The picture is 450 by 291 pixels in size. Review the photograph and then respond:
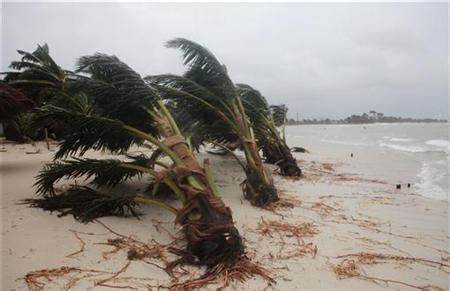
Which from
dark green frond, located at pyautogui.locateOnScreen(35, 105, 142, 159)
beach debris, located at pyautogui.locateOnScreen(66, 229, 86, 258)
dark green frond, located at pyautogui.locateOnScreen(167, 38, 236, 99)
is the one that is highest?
dark green frond, located at pyautogui.locateOnScreen(167, 38, 236, 99)

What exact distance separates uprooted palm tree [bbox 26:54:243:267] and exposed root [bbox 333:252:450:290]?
1.08 m

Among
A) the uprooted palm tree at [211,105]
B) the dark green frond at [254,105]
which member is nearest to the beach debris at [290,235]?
the uprooted palm tree at [211,105]

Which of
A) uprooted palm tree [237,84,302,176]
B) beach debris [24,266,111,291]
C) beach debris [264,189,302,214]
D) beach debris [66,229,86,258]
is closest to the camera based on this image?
beach debris [24,266,111,291]

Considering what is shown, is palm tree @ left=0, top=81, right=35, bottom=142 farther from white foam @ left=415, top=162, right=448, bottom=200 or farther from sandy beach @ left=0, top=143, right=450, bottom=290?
white foam @ left=415, top=162, right=448, bottom=200

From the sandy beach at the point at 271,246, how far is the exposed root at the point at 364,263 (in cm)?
1

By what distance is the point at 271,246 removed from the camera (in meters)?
4.01

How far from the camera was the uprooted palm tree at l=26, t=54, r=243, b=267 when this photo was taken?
3.55 m

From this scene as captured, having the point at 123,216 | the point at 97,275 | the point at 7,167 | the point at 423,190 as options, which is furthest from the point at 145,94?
the point at 423,190

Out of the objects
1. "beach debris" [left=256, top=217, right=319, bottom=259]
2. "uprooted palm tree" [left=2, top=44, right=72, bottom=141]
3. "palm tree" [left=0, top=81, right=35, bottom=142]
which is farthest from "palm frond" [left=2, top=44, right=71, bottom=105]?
"beach debris" [left=256, top=217, right=319, bottom=259]

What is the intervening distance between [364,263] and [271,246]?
1.02 metres

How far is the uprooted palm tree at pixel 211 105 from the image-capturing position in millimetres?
6078

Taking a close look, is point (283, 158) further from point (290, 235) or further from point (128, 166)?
point (128, 166)

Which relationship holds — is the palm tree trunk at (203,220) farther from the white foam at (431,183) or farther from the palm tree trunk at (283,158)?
the white foam at (431,183)

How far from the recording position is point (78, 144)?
482 centimetres
